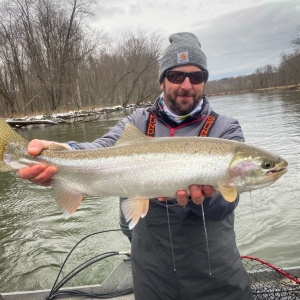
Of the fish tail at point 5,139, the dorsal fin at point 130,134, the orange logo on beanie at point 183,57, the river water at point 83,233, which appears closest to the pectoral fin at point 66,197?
the fish tail at point 5,139

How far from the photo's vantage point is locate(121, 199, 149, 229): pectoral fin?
7.54 ft

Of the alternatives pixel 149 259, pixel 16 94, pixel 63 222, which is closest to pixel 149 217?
pixel 149 259

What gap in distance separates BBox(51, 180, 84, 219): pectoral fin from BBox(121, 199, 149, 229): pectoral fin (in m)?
0.48

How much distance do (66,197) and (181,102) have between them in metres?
1.34

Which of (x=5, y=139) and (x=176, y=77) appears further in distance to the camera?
(x=176, y=77)

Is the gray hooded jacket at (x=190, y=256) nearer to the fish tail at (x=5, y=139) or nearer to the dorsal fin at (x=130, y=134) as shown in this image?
the dorsal fin at (x=130, y=134)

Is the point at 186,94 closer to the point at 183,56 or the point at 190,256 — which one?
the point at 183,56

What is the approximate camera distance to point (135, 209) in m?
2.32

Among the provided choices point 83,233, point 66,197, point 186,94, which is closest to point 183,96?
point 186,94

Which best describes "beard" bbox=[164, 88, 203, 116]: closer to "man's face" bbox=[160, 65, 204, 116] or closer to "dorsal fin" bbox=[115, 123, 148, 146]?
"man's face" bbox=[160, 65, 204, 116]

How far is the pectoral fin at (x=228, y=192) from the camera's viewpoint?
214cm

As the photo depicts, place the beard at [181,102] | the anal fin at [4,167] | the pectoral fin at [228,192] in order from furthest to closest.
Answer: the beard at [181,102] → the anal fin at [4,167] → the pectoral fin at [228,192]

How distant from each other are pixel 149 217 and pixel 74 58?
39.4 metres

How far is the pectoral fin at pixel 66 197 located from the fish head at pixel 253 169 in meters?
1.30
